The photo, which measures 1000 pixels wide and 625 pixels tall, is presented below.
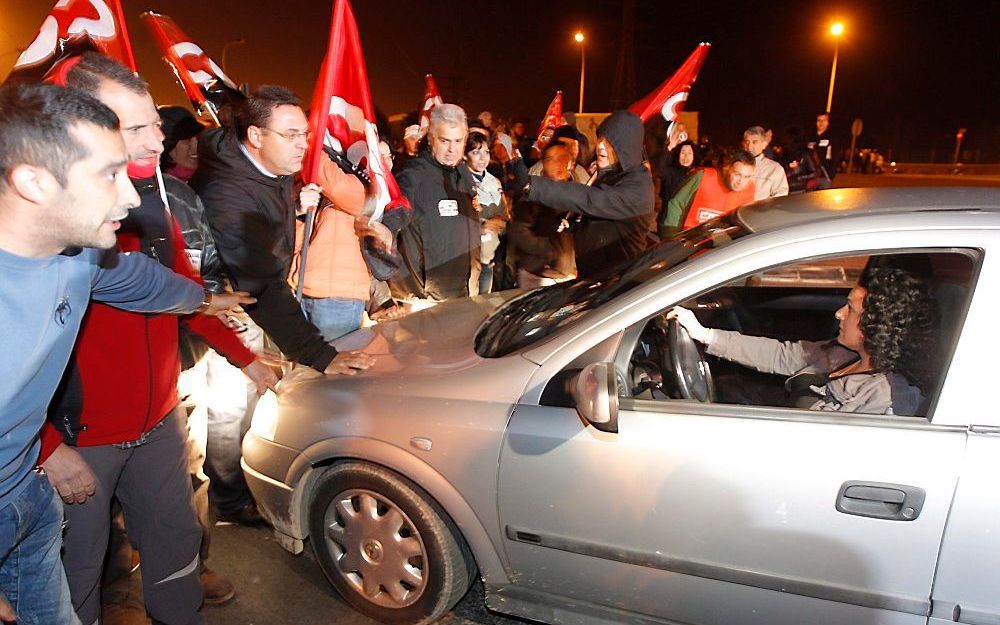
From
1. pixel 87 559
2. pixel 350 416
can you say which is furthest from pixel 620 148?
pixel 87 559

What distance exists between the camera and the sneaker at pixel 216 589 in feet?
9.06

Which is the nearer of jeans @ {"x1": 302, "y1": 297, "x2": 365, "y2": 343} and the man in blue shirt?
the man in blue shirt

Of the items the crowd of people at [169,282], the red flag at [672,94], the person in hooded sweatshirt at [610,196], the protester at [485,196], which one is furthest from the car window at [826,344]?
the red flag at [672,94]

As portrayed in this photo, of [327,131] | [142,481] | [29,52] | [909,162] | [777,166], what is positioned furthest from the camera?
[909,162]

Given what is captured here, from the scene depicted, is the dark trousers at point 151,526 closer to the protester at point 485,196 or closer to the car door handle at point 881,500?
the car door handle at point 881,500

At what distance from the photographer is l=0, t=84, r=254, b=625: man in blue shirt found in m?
1.38

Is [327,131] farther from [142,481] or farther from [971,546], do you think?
[971,546]

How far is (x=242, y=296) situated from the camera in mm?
2574

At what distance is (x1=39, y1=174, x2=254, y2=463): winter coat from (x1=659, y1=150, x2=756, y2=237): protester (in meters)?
4.11

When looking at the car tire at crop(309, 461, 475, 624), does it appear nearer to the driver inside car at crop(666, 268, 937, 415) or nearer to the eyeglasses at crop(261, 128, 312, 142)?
the driver inside car at crop(666, 268, 937, 415)

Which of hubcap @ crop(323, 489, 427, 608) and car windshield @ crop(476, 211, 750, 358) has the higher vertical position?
car windshield @ crop(476, 211, 750, 358)

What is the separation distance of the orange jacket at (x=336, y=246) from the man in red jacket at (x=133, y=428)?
3.51 feet

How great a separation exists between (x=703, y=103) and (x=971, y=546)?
5446 cm

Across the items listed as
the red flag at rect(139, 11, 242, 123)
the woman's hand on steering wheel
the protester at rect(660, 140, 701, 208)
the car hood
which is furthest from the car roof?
the protester at rect(660, 140, 701, 208)
